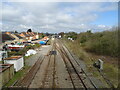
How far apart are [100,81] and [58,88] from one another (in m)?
2.84

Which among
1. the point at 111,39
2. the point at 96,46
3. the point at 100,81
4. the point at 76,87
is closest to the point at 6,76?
the point at 76,87

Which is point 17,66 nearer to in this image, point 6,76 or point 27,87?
point 6,76

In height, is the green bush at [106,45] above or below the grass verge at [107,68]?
above

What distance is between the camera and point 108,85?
307 inches

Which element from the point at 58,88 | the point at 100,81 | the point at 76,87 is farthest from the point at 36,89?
the point at 100,81

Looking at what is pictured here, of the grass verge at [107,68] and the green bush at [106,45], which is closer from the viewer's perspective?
the grass verge at [107,68]

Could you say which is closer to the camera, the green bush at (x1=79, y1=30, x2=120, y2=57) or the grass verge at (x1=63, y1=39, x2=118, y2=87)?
the grass verge at (x1=63, y1=39, x2=118, y2=87)

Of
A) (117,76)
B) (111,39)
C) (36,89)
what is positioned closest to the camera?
(36,89)

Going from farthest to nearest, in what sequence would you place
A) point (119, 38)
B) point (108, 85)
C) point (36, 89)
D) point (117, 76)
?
point (119, 38) → point (117, 76) → point (108, 85) → point (36, 89)

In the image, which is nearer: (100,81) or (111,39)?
→ (100,81)

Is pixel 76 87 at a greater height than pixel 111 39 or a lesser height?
lesser

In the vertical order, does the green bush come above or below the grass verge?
above

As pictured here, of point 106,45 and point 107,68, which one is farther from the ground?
point 106,45

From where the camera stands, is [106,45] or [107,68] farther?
[106,45]
